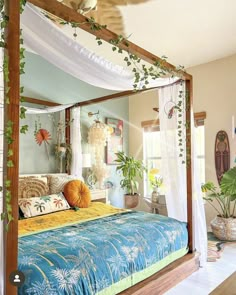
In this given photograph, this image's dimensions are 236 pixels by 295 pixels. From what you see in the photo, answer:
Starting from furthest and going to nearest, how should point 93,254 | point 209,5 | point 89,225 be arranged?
point 209,5 < point 89,225 < point 93,254

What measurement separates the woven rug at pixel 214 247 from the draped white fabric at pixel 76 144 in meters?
2.22

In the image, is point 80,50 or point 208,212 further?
point 208,212

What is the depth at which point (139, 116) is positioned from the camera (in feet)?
18.6

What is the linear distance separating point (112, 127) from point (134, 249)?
3.46 meters

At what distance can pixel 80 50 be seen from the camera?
6.97 ft

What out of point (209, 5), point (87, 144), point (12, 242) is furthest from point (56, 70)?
point (12, 242)

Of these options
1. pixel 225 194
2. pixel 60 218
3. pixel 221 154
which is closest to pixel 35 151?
pixel 60 218

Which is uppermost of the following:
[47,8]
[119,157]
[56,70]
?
[56,70]

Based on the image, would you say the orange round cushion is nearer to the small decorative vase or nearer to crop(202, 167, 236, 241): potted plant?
the small decorative vase

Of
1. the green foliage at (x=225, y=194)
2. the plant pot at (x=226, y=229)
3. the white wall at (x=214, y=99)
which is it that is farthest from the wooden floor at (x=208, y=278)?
the white wall at (x=214, y=99)

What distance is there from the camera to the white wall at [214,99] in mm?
4355

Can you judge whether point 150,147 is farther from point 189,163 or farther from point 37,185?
point 37,185

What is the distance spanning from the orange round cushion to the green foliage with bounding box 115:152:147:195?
5.13ft

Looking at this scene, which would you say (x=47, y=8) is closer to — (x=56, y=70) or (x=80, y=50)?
(x=80, y=50)
